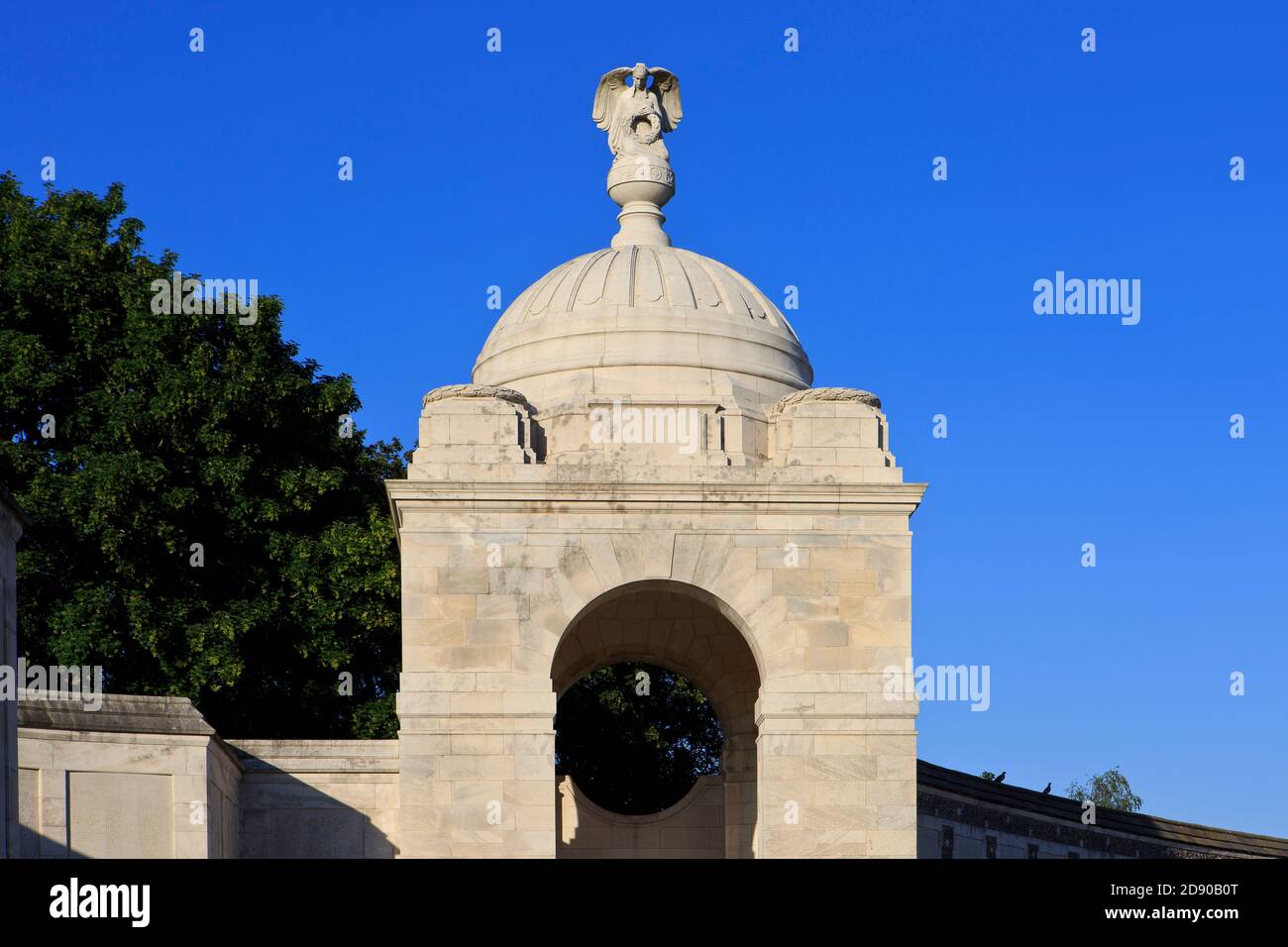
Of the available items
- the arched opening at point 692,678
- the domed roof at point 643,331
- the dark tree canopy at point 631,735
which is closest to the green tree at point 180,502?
the arched opening at point 692,678

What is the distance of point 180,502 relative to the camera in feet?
114

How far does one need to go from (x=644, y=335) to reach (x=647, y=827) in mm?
9982

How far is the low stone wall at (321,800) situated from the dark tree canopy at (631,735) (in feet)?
52.6

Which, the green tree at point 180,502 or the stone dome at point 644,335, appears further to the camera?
the green tree at point 180,502

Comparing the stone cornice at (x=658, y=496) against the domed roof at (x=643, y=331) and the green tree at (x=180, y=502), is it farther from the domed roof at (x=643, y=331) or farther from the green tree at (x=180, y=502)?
the green tree at (x=180, y=502)

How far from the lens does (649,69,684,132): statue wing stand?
2970 cm

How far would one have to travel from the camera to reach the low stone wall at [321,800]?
26969 millimetres

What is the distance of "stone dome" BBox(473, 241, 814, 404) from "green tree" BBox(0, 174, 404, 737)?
356 inches

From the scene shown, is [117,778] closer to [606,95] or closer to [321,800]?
[321,800]

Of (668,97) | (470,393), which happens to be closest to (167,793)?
(470,393)

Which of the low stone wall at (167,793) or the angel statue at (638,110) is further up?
the angel statue at (638,110)
